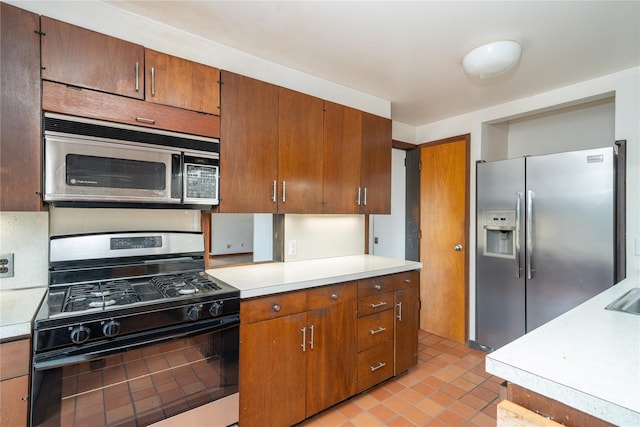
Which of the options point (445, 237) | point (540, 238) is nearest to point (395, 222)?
point (445, 237)

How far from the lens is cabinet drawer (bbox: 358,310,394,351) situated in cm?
217

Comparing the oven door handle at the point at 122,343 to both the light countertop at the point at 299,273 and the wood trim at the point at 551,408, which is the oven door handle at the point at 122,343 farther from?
the wood trim at the point at 551,408

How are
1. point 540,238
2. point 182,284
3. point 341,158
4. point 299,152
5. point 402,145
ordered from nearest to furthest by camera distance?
point 182,284 < point 299,152 < point 341,158 < point 540,238 < point 402,145

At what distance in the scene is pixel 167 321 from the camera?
4.62ft

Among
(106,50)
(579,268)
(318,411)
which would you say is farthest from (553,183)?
(106,50)

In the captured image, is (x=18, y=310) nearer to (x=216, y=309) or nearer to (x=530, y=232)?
(x=216, y=309)

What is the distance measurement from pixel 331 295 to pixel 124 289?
3.80 ft

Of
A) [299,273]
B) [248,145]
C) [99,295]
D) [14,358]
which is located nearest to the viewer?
[14,358]

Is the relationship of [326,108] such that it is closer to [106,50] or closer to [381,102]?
[381,102]

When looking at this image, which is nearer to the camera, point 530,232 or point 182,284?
point 182,284

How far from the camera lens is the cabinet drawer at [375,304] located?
7.11 ft

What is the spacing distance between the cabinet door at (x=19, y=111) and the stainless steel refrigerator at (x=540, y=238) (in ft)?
10.8

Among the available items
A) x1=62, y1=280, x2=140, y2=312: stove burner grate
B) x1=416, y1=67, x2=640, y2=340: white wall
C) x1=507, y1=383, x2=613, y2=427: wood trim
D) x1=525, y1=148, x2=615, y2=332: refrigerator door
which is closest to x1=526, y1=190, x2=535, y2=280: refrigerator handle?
x1=525, y1=148, x2=615, y2=332: refrigerator door

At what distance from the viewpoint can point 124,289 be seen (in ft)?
5.09
